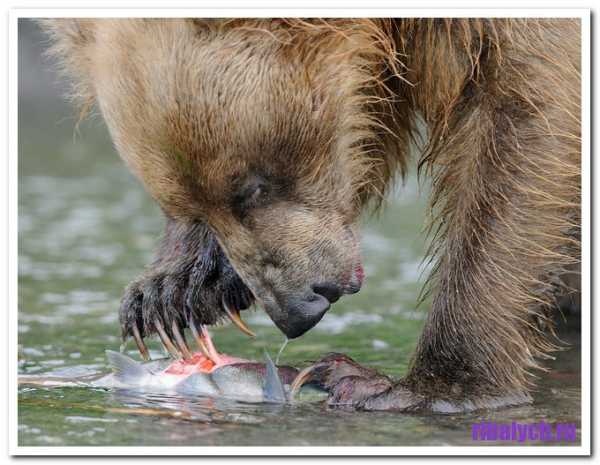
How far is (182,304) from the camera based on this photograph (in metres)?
6.45

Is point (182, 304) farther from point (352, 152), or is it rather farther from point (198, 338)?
point (352, 152)

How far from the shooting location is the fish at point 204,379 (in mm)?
5594

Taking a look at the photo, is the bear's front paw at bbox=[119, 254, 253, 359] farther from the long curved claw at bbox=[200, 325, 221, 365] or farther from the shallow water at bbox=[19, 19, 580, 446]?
the shallow water at bbox=[19, 19, 580, 446]

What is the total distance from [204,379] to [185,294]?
0.85m

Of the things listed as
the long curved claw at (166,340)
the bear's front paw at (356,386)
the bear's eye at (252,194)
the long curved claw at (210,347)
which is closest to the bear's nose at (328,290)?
the bear's front paw at (356,386)

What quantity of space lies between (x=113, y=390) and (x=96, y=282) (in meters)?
3.41

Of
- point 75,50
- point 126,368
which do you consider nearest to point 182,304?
point 126,368

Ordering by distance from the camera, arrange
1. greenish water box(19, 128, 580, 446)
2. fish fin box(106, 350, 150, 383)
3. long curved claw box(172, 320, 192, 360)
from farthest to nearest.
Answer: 1. long curved claw box(172, 320, 192, 360)
2. fish fin box(106, 350, 150, 383)
3. greenish water box(19, 128, 580, 446)

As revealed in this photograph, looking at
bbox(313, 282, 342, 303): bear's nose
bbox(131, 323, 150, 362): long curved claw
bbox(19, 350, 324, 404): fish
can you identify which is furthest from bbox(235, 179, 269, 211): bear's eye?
bbox(131, 323, 150, 362): long curved claw

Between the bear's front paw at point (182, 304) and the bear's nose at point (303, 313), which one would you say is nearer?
the bear's nose at point (303, 313)

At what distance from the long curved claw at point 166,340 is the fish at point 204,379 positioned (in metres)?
0.22

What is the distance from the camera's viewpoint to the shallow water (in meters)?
4.99

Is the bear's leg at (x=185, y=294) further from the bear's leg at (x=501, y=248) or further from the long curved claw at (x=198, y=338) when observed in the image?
the bear's leg at (x=501, y=248)
